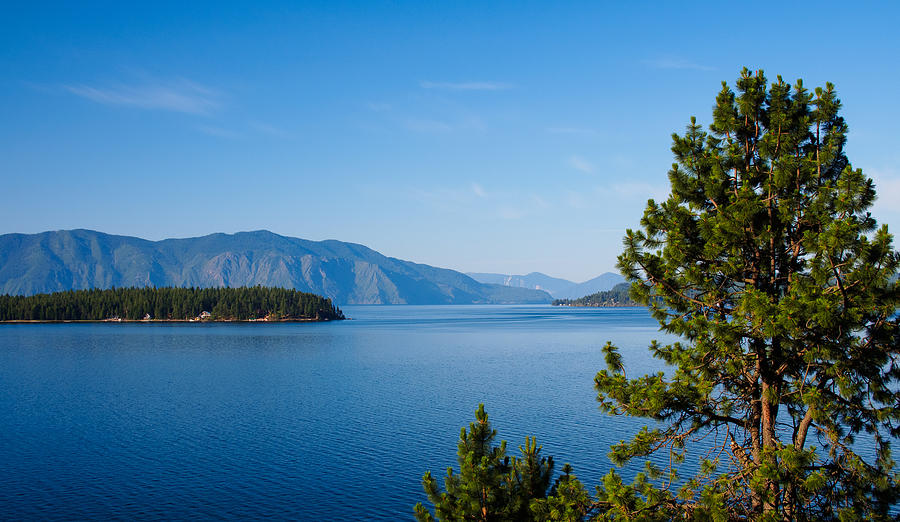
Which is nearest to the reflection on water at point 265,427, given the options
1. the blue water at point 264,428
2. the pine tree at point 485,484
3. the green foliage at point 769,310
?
the blue water at point 264,428

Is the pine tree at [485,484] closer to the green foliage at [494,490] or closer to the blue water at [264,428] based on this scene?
the green foliage at [494,490]

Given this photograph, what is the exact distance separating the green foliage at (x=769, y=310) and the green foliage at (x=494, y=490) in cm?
111

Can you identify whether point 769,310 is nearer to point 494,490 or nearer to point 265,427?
point 494,490

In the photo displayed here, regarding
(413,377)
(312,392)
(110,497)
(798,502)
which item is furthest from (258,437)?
(798,502)

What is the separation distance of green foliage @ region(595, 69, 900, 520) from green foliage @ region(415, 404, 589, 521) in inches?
43.8

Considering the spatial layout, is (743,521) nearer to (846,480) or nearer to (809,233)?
(846,480)

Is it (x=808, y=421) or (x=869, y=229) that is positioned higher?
(x=869, y=229)

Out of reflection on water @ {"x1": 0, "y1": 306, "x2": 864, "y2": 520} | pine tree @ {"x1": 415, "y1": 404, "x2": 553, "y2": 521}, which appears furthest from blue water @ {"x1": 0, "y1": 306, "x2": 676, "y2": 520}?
pine tree @ {"x1": 415, "y1": 404, "x2": 553, "y2": 521}

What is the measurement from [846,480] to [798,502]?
5.62 feet

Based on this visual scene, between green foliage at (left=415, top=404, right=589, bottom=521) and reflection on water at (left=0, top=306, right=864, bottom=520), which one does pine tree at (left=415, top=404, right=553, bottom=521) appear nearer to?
green foliage at (left=415, top=404, right=589, bottom=521)

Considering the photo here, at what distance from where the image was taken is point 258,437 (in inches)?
1745

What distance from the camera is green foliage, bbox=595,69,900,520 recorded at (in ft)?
44.5

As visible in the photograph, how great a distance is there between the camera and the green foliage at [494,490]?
14.7 m

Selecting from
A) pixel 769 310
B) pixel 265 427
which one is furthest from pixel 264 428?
pixel 769 310
